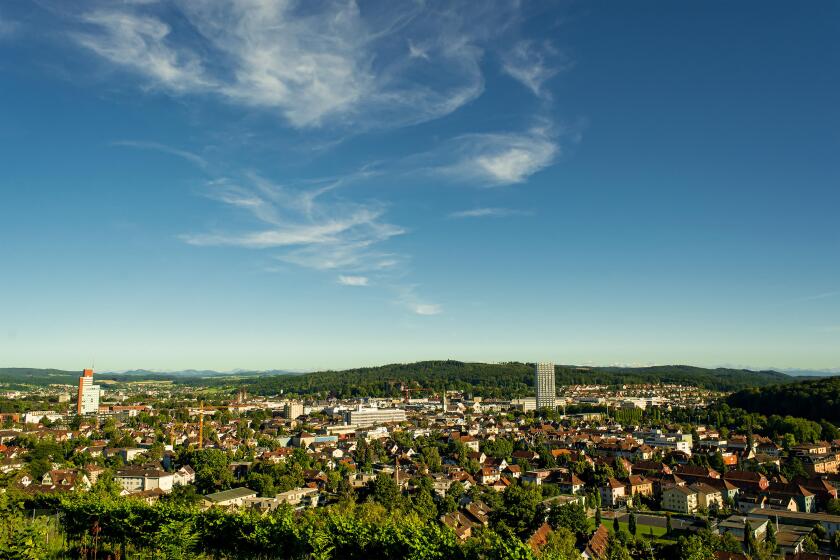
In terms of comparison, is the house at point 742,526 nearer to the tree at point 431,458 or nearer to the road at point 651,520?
the road at point 651,520

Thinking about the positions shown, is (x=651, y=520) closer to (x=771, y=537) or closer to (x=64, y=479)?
(x=771, y=537)

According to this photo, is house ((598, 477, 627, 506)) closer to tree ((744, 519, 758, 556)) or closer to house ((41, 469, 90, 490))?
tree ((744, 519, 758, 556))

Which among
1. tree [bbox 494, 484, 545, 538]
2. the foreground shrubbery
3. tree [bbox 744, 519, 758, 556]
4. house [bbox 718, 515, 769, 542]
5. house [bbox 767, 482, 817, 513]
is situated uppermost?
the foreground shrubbery

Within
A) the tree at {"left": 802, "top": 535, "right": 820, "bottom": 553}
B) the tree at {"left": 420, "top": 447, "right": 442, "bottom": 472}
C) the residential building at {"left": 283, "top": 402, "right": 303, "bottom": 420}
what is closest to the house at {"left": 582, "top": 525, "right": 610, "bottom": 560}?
the tree at {"left": 802, "top": 535, "right": 820, "bottom": 553}

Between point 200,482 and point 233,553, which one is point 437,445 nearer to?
point 200,482

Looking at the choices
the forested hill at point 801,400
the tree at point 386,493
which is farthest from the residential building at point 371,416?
the tree at point 386,493

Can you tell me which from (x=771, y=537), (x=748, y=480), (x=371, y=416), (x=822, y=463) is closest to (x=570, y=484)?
(x=748, y=480)
